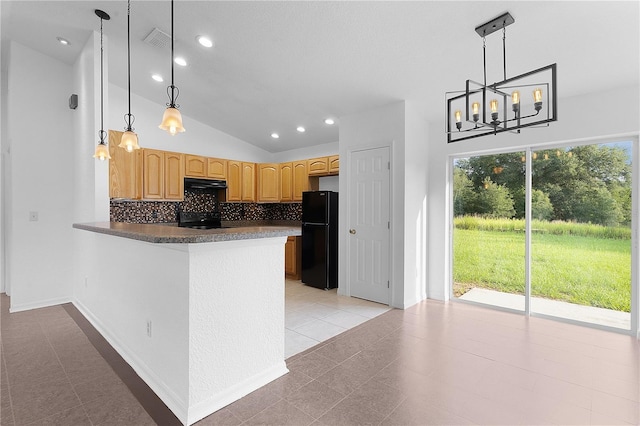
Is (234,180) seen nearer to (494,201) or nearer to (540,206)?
(494,201)

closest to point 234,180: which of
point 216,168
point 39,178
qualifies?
point 216,168

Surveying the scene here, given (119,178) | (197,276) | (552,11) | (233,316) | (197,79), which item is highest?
(197,79)

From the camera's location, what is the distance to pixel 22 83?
3654 mm

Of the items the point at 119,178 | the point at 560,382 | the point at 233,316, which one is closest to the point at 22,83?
the point at 119,178

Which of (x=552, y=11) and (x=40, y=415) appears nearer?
(x=40, y=415)

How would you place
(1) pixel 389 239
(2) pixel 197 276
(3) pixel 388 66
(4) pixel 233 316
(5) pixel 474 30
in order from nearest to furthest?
(2) pixel 197 276 → (4) pixel 233 316 → (5) pixel 474 30 → (3) pixel 388 66 → (1) pixel 389 239

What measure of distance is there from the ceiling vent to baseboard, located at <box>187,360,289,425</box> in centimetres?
328

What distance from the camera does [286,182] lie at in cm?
575

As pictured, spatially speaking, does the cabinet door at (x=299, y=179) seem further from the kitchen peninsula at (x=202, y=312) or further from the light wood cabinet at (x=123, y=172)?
the kitchen peninsula at (x=202, y=312)

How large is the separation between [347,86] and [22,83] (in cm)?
387

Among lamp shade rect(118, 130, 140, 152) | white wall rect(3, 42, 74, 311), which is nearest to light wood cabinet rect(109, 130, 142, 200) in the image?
white wall rect(3, 42, 74, 311)

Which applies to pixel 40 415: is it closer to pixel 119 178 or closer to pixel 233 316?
pixel 233 316

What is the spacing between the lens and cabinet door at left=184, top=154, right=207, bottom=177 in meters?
4.99

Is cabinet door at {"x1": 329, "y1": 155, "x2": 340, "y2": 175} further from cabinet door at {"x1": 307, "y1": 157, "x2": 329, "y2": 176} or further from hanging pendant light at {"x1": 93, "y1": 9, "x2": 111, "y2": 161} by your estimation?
hanging pendant light at {"x1": 93, "y1": 9, "x2": 111, "y2": 161}
